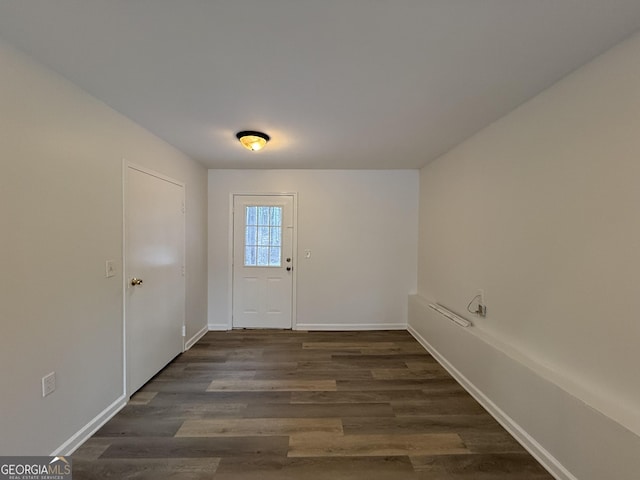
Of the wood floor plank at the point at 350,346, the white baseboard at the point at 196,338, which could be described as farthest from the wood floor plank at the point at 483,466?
the white baseboard at the point at 196,338

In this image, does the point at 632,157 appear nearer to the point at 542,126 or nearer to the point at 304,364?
the point at 542,126

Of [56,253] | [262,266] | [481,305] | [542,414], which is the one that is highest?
[56,253]

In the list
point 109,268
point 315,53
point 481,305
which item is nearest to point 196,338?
point 109,268

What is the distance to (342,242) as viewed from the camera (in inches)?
158

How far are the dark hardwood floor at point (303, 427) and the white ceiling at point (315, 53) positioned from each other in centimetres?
235

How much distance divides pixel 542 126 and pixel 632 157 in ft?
2.07

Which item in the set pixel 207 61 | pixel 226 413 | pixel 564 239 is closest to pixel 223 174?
pixel 207 61

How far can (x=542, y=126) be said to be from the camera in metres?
1.82

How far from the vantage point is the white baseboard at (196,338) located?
3.34 metres

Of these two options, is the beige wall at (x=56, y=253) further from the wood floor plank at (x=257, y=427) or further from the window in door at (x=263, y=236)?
the window in door at (x=263, y=236)

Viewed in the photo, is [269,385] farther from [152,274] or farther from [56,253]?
[56,253]

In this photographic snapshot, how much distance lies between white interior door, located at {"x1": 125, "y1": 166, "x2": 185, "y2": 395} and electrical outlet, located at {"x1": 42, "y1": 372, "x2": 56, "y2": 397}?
0.65m

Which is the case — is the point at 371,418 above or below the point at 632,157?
below

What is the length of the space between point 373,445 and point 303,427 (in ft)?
1.66
